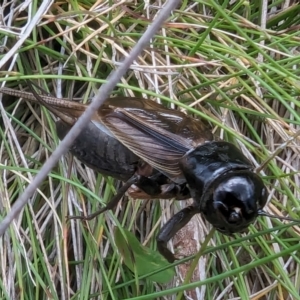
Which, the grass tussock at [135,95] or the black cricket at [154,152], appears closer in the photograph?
the black cricket at [154,152]

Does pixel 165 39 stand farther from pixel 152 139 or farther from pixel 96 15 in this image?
pixel 152 139

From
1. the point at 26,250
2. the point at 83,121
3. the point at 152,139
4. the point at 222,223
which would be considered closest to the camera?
the point at 83,121

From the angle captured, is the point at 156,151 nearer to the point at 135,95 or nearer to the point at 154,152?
the point at 154,152

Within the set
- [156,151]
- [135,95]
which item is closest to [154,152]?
[156,151]

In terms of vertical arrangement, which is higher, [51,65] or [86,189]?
[51,65]

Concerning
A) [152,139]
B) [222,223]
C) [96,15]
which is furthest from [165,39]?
[222,223]
